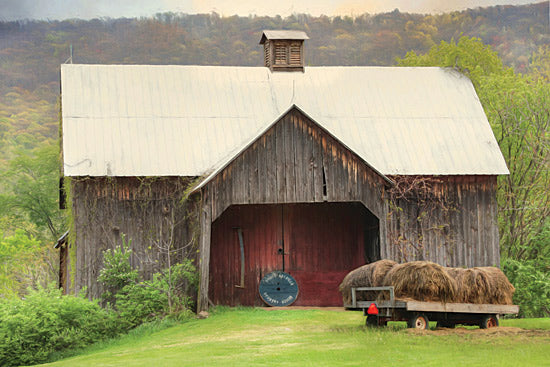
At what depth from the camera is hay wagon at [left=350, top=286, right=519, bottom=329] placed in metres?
18.0

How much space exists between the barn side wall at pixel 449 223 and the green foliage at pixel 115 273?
788 cm

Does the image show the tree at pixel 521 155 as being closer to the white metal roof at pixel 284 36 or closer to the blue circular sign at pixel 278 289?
the white metal roof at pixel 284 36

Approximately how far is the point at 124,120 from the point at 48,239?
29.8 metres

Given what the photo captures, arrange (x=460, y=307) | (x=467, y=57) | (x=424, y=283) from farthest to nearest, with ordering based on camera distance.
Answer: (x=467, y=57), (x=460, y=307), (x=424, y=283)

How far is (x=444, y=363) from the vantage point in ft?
46.9

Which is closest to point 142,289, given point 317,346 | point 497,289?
point 317,346

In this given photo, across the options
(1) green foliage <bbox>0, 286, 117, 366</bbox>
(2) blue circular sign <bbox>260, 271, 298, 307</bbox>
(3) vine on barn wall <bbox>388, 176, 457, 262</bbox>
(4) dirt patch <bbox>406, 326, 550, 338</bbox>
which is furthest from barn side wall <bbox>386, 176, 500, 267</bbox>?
(1) green foliage <bbox>0, 286, 117, 366</bbox>

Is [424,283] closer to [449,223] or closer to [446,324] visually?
[446,324]

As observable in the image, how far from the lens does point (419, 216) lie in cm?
2698

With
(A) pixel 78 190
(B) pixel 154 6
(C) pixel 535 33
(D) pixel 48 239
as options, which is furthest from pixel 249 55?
(A) pixel 78 190

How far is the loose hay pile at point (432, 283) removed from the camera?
18141 mm

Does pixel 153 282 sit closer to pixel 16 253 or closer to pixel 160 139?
pixel 160 139

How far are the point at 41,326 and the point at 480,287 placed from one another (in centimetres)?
1073

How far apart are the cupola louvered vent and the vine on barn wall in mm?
6856
